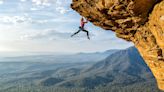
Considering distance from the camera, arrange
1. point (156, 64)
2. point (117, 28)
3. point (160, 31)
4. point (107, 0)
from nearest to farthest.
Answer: point (160, 31), point (107, 0), point (156, 64), point (117, 28)

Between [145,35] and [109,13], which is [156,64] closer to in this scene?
[145,35]

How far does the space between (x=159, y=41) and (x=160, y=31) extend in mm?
1347

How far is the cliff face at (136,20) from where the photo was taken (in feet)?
95.0

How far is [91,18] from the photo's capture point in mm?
39031

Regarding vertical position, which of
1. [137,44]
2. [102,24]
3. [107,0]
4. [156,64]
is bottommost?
[156,64]

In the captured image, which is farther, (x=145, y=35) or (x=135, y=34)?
(x=135, y=34)

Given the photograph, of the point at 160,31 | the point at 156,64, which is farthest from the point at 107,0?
the point at 156,64

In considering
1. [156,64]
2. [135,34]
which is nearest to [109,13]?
[135,34]

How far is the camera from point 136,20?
31547 mm

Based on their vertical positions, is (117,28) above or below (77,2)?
below

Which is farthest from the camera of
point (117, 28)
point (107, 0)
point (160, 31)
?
point (117, 28)

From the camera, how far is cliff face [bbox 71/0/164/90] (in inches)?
1140

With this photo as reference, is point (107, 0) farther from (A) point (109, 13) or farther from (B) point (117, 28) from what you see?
(B) point (117, 28)

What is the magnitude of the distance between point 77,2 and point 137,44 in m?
9.59
